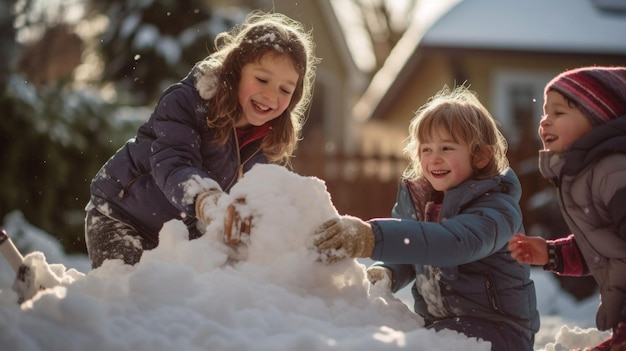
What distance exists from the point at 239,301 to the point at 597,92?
→ 4.97 ft

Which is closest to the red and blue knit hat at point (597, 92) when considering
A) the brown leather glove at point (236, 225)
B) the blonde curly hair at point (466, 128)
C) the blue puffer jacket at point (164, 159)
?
the blonde curly hair at point (466, 128)

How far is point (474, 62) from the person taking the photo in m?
14.2

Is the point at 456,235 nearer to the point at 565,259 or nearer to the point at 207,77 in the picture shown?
the point at 565,259

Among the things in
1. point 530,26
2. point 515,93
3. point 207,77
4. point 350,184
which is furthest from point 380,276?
point 515,93

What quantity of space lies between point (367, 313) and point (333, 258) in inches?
8.2

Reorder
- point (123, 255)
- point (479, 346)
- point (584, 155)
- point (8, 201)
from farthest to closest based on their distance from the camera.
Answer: point (8, 201) < point (123, 255) < point (584, 155) < point (479, 346)

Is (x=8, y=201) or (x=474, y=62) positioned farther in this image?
(x=474, y=62)

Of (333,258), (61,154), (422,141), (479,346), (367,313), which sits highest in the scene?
(61,154)

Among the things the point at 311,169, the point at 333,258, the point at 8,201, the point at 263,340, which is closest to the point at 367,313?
the point at 333,258

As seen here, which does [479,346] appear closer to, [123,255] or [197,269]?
[197,269]

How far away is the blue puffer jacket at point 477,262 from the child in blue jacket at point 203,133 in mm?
772

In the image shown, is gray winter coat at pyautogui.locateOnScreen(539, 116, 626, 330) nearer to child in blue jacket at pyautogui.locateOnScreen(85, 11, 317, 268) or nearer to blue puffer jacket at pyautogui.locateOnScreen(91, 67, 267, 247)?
child in blue jacket at pyautogui.locateOnScreen(85, 11, 317, 268)

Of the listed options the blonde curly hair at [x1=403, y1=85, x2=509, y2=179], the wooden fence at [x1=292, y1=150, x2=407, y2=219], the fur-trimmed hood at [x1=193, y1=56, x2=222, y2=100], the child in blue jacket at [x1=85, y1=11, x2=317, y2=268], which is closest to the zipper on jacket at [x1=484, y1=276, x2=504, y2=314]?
the blonde curly hair at [x1=403, y1=85, x2=509, y2=179]

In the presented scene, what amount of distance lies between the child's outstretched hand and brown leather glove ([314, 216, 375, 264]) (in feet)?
2.08
